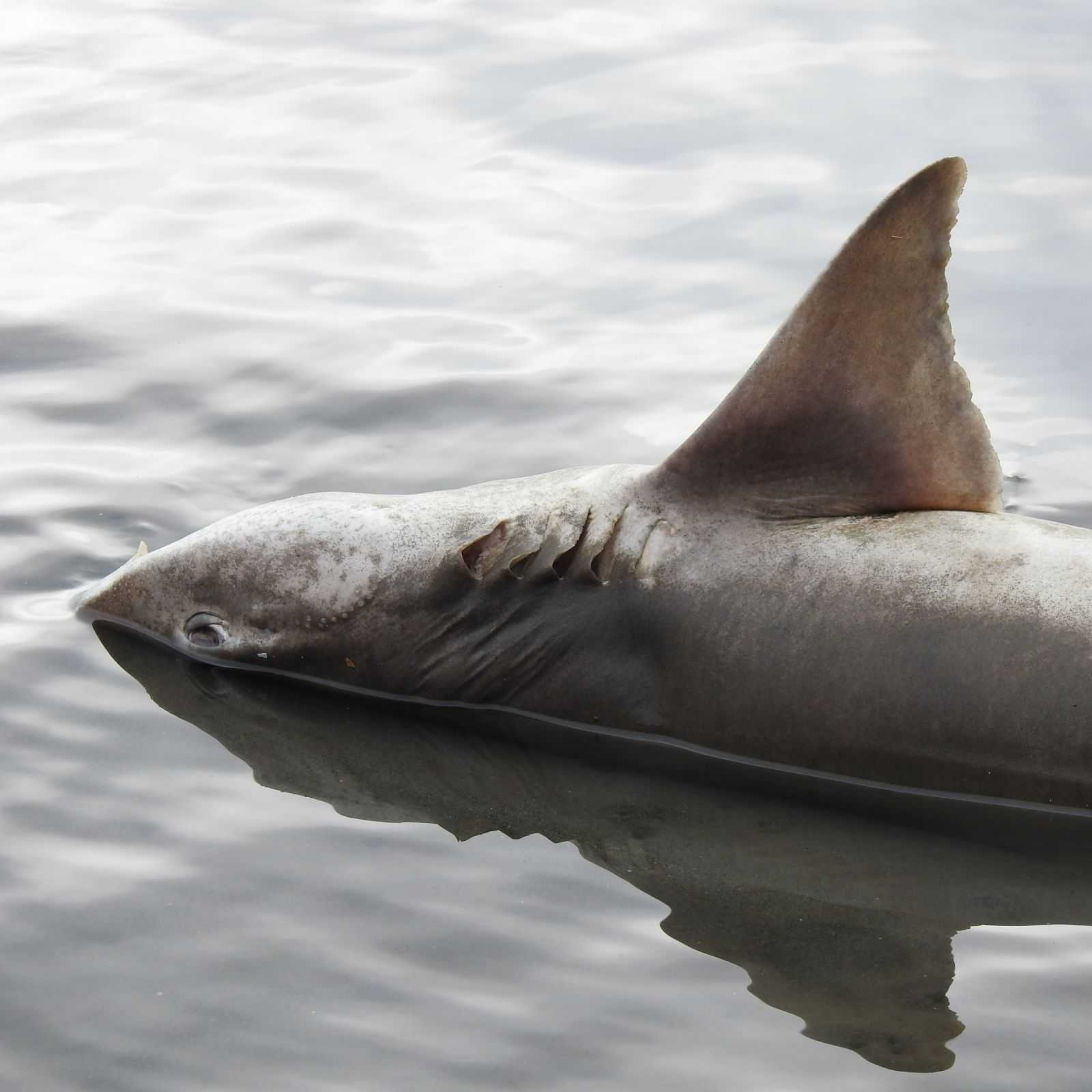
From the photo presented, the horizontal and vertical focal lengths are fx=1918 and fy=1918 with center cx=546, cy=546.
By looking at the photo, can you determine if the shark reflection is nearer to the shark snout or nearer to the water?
the water

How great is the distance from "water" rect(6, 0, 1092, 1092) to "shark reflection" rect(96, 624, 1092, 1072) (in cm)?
2

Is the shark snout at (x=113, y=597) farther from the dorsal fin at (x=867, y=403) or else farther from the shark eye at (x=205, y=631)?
the dorsal fin at (x=867, y=403)

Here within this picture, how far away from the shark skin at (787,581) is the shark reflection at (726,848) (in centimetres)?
16

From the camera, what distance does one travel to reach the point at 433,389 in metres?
7.65

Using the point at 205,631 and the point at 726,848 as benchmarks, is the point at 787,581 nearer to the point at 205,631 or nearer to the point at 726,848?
the point at 726,848

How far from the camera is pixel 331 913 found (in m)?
4.85

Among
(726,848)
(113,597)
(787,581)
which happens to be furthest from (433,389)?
(726,848)

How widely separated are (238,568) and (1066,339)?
373 centimetres

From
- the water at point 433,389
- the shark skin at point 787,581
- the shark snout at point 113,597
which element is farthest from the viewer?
the shark snout at point 113,597

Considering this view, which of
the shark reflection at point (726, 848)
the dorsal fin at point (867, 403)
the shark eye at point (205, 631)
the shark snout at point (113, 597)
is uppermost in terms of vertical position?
the dorsal fin at point (867, 403)

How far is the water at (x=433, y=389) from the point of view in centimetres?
445

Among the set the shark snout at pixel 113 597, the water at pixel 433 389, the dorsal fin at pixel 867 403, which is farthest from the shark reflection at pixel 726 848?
the dorsal fin at pixel 867 403

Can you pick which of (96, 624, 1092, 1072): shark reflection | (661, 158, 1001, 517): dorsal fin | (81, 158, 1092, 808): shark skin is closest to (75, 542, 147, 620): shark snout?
(96, 624, 1092, 1072): shark reflection

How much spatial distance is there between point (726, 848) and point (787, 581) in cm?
75
